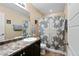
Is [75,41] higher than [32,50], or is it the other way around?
[75,41]

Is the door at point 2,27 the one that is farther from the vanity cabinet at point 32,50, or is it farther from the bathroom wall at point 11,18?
the vanity cabinet at point 32,50

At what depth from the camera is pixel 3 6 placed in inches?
62.4

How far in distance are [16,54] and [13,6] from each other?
2.28 feet

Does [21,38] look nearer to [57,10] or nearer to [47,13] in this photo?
[47,13]

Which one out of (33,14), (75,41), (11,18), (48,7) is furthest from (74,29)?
(11,18)

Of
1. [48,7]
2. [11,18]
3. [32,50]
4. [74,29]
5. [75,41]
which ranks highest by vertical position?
[48,7]

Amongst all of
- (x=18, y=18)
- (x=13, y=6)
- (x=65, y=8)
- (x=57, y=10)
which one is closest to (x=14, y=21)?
(x=18, y=18)

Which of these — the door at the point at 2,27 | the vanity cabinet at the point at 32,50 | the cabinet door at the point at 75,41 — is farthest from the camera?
the vanity cabinet at the point at 32,50

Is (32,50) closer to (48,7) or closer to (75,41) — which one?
(48,7)

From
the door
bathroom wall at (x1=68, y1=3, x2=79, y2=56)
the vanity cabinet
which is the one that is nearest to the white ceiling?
bathroom wall at (x1=68, y1=3, x2=79, y2=56)

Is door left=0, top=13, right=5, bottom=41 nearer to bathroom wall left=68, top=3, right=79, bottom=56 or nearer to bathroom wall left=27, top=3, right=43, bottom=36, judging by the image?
bathroom wall left=27, top=3, right=43, bottom=36

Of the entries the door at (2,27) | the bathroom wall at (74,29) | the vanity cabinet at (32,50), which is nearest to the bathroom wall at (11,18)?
the door at (2,27)

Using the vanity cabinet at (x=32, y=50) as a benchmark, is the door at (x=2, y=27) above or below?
above

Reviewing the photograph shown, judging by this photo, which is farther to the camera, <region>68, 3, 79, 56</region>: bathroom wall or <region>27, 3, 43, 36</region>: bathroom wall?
<region>27, 3, 43, 36</region>: bathroom wall
